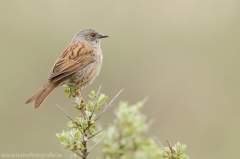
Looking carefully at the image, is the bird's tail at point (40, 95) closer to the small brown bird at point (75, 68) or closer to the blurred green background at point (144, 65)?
the small brown bird at point (75, 68)

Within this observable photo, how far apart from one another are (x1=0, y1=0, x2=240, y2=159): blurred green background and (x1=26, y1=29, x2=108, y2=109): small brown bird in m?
2.14

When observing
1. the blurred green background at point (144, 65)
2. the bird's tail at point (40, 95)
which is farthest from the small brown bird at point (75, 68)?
the blurred green background at point (144, 65)

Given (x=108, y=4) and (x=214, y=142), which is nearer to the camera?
(x=214, y=142)

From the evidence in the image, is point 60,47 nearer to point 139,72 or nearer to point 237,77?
point 139,72

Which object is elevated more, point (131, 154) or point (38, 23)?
point (38, 23)

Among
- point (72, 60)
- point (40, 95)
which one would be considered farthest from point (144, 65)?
point (40, 95)

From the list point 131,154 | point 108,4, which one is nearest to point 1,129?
point 131,154

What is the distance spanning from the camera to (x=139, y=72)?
13938mm

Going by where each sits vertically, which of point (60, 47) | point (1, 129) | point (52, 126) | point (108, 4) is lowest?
point (1, 129)

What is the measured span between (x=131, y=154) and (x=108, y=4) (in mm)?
15984

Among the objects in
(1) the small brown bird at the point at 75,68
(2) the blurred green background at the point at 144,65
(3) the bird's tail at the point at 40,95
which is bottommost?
(3) the bird's tail at the point at 40,95

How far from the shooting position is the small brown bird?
18.4 feet

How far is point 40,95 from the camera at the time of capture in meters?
5.47

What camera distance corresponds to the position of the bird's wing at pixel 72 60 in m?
5.72
